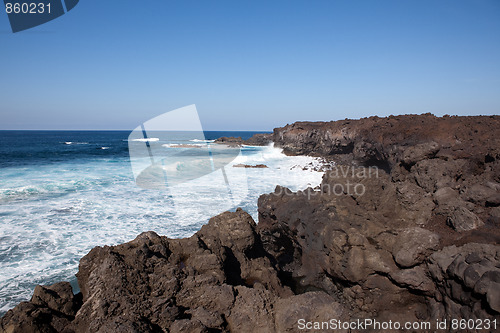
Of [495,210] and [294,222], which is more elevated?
[495,210]

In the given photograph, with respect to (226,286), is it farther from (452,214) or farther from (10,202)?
(10,202)

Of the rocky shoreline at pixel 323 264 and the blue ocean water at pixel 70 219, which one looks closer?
the rocky shoreline at pixel 323 264

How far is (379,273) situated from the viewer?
5.12m

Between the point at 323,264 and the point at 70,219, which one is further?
the point at 70,219

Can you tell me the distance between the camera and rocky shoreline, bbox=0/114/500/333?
3.73m

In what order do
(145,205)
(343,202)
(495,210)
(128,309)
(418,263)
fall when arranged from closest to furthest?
(128,309)
(418,263)
(495,210)
(343,202)
(145,205)

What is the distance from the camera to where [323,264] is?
19.6 ft

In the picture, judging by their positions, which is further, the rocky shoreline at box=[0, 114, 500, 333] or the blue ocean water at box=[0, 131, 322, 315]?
the blue ocean water at box=[0, 131, 322, 315]

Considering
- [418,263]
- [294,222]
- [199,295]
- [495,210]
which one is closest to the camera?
[199,295]

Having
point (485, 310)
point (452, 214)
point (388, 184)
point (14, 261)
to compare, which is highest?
point (388, 184)

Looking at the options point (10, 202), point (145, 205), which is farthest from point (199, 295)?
point (10, 202)

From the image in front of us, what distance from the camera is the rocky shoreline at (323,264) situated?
12.2ft

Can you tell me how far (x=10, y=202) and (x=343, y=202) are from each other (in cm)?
1392

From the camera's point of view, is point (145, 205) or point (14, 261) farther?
point (145, 205)
